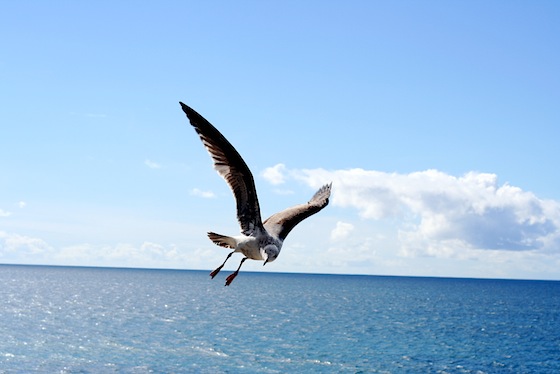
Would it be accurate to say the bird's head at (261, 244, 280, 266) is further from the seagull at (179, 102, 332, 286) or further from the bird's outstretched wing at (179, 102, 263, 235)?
the bird's outstretched wing at (179, 102, 263, 235)

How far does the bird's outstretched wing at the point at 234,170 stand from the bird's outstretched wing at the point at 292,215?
0.92m

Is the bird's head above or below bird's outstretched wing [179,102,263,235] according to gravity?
below

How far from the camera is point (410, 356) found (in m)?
59.2

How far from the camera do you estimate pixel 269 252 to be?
9.45m

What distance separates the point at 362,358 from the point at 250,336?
17.9 meters

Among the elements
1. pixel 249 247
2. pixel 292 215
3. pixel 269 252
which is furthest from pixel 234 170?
pixel 292 215

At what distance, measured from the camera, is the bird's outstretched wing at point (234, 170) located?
28.8 ft

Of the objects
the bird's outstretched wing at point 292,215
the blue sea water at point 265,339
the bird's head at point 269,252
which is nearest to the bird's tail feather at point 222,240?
the bird's head at point 269,252

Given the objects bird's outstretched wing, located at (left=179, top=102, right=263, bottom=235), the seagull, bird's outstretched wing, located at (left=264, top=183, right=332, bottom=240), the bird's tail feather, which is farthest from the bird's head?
bird's outstretched wing, located at (left=264, top=183, right=332, bottom=240)

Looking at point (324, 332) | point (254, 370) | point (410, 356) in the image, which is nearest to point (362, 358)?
point (410, 356)

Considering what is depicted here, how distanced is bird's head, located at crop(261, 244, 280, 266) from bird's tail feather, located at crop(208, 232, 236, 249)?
47 centimetres

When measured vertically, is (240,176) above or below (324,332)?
above

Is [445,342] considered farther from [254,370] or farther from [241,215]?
[241,215]

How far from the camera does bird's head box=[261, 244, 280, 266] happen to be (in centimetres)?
933
